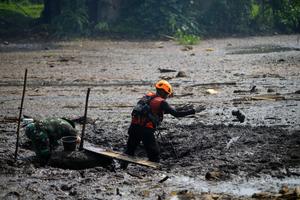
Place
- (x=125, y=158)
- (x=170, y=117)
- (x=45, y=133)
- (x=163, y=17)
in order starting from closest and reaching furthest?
(x=125, y=158) → (x=45, y=133) → (x=170, y=117) → (x=163, y=17)

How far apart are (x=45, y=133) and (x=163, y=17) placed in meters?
23.3

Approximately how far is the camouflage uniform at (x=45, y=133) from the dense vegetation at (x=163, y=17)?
2142 centimetres

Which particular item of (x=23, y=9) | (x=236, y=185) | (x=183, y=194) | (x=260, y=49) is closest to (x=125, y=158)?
(x=183, y=194)

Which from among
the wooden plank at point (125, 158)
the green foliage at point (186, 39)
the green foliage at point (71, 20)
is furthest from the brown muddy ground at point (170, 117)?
the green foliage at point (71, 20)

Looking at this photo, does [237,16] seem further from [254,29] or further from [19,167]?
[19,167]

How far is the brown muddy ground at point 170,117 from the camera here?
8.39 m

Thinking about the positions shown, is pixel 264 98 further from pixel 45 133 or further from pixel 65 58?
pixel 65 58

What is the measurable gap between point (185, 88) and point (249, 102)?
2825mm

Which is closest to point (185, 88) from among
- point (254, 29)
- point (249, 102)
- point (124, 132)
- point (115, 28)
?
point (249, 102)

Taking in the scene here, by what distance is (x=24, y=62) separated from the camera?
2212cm

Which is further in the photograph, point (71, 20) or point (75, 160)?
point (71, 20)

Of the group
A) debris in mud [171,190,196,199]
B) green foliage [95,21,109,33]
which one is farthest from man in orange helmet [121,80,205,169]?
green foliage [95,21,109,33]

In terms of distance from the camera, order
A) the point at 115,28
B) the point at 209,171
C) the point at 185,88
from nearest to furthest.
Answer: the point at 209,171, the point at 185,88, the point at 115,28

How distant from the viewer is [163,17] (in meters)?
32.0
